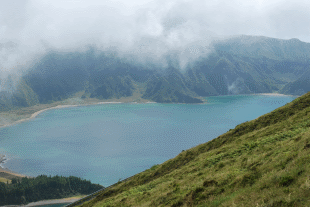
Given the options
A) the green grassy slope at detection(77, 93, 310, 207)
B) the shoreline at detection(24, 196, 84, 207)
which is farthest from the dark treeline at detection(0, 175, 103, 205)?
the green grassy slope at detection(77, 93, 310, 207)

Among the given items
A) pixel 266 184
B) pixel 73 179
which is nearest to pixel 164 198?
pixel 266 184

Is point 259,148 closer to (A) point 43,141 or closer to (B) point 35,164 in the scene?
(B) point 35,164

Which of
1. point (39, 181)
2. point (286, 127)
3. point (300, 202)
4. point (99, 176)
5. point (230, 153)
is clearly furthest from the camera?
point (99, 176)

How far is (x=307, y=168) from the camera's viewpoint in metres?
10.4

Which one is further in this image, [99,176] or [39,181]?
[99,176]

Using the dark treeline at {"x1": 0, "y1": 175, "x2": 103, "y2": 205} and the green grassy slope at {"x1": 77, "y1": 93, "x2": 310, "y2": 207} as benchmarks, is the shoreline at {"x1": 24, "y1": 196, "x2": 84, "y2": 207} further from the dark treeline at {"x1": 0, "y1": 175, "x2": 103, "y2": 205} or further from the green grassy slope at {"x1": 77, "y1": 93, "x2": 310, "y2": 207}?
the green grassy slope at {"x1": 77, "y1": 93, "x2": 310, "y2": 207}

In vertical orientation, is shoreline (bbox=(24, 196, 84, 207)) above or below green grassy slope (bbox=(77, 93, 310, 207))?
below

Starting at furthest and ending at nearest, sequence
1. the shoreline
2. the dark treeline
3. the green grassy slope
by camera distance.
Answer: the dark treeline → the shoreline → the green grassy slope

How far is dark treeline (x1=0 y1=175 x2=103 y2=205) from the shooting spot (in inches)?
4188

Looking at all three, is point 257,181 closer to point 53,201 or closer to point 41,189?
point 53,201

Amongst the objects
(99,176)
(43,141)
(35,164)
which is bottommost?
(99,176)

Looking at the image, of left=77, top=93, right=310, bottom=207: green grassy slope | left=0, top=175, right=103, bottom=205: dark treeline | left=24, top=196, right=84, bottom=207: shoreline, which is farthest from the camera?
left=0, top=175, right=103, bottom=205: dark treeline

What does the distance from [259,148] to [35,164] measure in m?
155

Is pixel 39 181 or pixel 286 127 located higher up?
pixel 286 127
